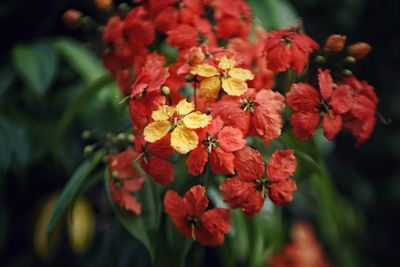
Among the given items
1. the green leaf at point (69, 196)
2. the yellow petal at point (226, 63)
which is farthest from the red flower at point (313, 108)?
the green leaf at point (69, 196)

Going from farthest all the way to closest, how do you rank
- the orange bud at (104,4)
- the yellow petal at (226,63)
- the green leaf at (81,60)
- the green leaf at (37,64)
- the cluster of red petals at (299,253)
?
the cluster of red petals at (299,253)
the green leaf at (81,60)
the green leaf at (37,64)
the orange bud at (104,4)
the yellow petal at (226,63)

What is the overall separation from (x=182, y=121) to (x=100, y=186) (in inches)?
45.8

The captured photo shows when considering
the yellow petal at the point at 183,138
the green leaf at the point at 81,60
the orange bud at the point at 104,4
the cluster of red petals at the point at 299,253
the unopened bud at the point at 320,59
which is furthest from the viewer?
the cluster of red petals at the point at 299,253

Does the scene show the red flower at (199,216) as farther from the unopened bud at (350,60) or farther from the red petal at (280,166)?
the unopened bud at (350,60)

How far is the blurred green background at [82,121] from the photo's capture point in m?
1.55

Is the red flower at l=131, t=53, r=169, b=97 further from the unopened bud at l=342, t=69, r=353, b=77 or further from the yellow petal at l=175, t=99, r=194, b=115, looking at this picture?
the unopened bud at l=342, t=69, r=353, b=77

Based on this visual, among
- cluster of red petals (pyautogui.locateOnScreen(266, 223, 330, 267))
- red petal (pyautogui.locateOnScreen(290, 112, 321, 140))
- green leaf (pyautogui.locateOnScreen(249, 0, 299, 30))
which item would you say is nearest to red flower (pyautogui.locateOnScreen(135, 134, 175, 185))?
red petal (pyautogui.locateOnScreen(290, 112, 321, 140))

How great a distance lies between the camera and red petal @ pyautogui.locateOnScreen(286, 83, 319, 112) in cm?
103

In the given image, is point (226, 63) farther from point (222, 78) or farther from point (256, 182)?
point (256, 182)

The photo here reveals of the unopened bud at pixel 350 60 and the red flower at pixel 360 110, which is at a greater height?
the unopened bud at pixel 350 60

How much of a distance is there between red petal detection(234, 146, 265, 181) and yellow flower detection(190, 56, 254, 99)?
0.10 meters

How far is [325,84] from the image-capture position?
104 centimetres

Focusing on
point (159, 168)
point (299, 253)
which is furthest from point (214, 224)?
point (299, 253)

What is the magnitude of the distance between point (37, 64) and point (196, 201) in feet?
2.72
